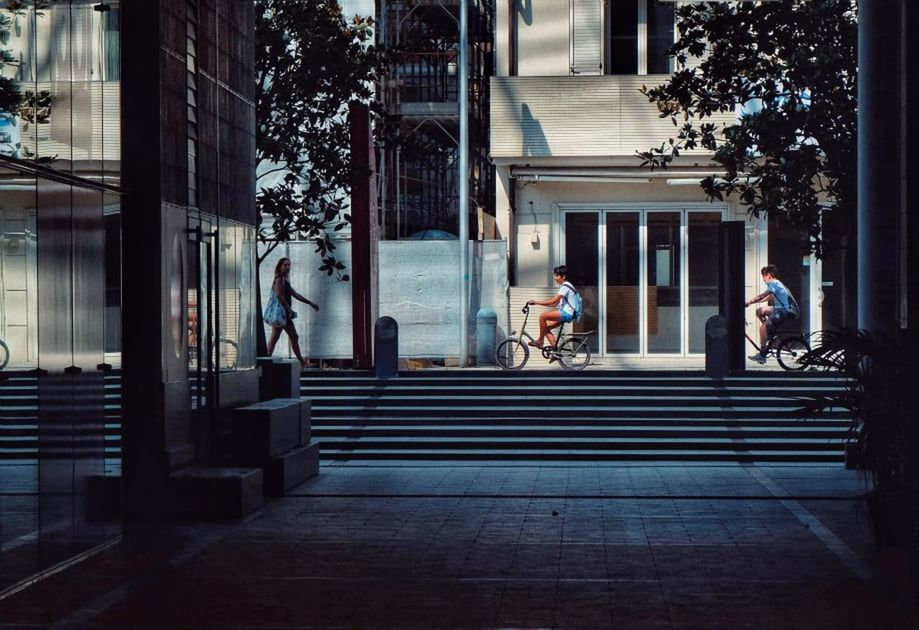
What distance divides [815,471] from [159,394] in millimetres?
7479

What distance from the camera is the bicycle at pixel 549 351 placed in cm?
2516

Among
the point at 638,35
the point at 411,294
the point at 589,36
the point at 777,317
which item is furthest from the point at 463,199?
the point at 777,317

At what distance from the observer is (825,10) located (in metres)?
19.3

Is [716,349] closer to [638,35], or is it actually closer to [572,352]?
[572,352]

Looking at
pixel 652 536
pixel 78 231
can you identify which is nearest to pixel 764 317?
pixel 652 536

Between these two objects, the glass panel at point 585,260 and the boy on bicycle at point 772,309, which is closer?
the boy on bicycle at point 772,309

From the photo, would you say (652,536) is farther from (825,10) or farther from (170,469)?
(825,10)

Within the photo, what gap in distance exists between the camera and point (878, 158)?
16172 mm

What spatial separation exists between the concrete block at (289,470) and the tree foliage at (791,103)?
18.3 ft

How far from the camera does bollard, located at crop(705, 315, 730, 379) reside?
861 inches

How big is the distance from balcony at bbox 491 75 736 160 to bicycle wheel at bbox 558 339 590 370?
3965 mm

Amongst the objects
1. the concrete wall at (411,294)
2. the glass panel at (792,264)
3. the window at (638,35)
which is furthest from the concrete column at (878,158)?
the window at (638,35)

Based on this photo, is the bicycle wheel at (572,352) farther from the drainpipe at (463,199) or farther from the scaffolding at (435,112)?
the scaffolding at (435,112)

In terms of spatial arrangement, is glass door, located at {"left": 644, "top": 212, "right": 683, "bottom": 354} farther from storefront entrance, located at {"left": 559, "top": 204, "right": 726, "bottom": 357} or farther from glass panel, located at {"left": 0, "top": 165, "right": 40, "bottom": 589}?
glass panel, located at {"left": 0, "top": 165, "right": 40, "bottom": 589}
